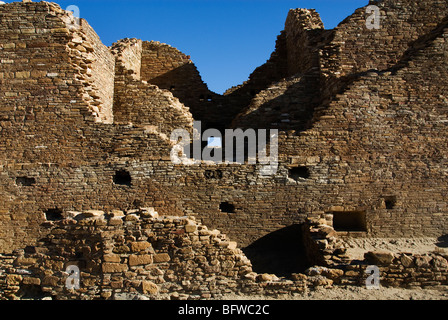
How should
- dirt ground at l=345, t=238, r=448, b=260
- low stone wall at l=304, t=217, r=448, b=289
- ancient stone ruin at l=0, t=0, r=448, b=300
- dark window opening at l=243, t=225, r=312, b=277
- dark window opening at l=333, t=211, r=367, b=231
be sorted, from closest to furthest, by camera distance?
low stone wall at l=304, t=217, r=448, b=289, dark window opening at l=243, t=225, r=312, b=277, dirt ground at l=345, t=238, r=448, b=260, ancient stone ruin at l=0, t=0, r=448, b=300, dark window opening at l=333, t=211, r=367, b=231

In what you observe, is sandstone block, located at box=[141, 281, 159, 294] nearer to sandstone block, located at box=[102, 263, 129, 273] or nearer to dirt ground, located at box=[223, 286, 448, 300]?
sandstone block, located at box=[102, 263, 129, 273]

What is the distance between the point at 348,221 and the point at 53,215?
765cm

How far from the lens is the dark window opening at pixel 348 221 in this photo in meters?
9.79

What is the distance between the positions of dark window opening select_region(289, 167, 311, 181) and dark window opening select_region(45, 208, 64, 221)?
5.91 meters

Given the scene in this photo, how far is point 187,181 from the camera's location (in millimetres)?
9398

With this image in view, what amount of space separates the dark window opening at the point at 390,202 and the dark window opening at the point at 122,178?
6.55 metres

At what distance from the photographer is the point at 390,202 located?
9.64m

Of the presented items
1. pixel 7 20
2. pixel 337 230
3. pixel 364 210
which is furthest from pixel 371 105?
pixel 7 20

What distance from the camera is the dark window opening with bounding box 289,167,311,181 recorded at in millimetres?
9567

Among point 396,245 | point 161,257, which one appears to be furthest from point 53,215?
point 396,245

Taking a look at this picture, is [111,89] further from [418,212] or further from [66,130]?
[418,212]

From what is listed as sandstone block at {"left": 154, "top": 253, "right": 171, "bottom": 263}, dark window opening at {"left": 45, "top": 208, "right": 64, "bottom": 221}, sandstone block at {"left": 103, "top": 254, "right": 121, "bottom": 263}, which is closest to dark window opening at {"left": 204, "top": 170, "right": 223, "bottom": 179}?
sandstone block at {"left": 154, "top": 253, "right": 171, "bottom": 263}

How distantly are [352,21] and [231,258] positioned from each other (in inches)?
340

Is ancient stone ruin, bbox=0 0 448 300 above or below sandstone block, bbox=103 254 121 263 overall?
above
